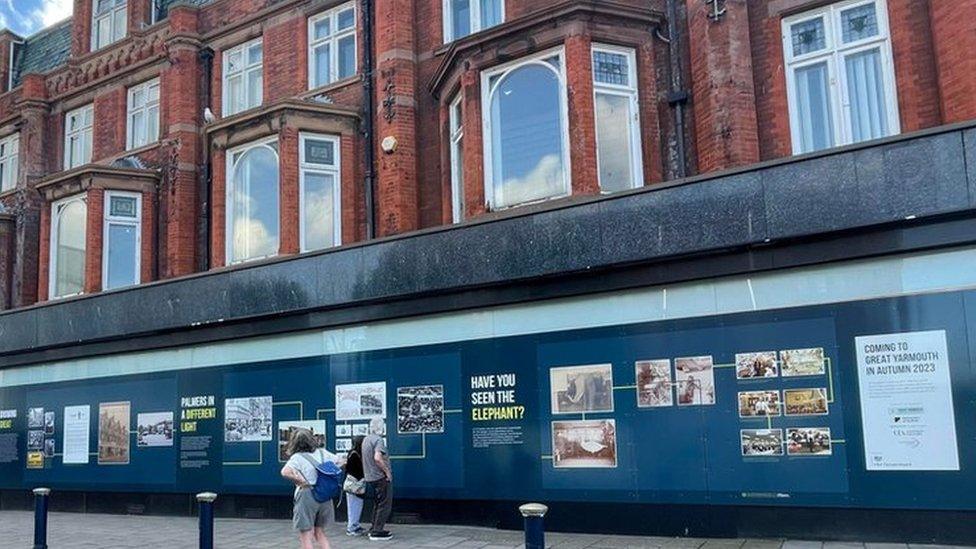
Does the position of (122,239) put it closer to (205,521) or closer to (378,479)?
(378,479)

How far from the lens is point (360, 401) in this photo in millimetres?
11312

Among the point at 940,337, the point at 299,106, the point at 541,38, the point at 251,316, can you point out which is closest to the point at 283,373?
the point at 251,316

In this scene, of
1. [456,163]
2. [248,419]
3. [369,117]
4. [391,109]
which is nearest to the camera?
[248,419]

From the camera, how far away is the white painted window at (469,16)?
13.3 meters

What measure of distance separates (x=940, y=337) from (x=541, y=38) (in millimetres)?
6265

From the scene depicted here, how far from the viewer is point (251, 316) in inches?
489

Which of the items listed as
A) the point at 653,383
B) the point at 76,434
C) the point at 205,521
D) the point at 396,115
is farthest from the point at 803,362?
the point at 76,434

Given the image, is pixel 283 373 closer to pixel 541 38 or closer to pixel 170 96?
pixel 541 38

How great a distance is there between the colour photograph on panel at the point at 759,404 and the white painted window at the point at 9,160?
Answer: 17866 millimetres

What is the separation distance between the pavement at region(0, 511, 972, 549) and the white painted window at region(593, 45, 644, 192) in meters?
4.65

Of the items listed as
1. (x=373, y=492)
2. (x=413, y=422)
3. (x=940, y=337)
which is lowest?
(x=373, y=492)

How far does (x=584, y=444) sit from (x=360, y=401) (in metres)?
3.34

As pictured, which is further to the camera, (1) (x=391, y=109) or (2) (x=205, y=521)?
(1) (x=391, y=109)

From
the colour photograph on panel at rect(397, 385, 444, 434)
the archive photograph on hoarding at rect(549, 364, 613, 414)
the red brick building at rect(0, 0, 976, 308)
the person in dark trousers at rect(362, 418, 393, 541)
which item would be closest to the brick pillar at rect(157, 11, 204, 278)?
the red brick building at rect(0, 0, 976, 308)
